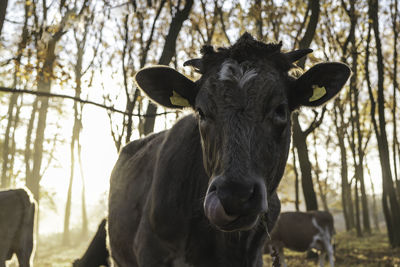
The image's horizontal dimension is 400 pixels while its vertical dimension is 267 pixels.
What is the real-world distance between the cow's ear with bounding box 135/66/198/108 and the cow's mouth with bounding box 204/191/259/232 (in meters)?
1.31

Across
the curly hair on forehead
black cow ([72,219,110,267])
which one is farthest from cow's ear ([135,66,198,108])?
black cow ([72,219,110,267])

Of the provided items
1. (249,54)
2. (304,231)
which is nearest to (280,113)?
(249,54)

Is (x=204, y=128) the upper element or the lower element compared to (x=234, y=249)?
upper

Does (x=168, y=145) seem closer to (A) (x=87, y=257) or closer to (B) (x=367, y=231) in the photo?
(A) (x=87, y=257)

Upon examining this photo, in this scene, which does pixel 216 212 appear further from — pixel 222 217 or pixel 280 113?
pixel 280 113

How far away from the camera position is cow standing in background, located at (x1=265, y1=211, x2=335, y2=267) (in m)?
14.3

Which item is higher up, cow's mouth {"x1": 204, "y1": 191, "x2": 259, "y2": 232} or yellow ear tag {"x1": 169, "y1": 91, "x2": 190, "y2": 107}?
yellow ear tag {"x1": 169, "y1": 91, "x2": 190, "y2": 107}

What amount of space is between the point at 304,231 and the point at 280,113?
12.6 meters

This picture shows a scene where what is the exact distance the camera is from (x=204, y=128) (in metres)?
2.98

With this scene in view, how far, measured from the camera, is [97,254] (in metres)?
5.82

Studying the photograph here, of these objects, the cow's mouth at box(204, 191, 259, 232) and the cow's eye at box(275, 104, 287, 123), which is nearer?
the cow's mouth at box(204, 191, 259, 232)

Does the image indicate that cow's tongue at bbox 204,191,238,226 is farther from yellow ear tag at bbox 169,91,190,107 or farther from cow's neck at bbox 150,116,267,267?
yellow ear tag at bbox 169,91,190,107

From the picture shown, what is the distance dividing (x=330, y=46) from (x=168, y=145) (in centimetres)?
1746

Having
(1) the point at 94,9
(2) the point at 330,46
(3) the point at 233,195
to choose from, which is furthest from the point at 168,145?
(2) the point at 330,46
